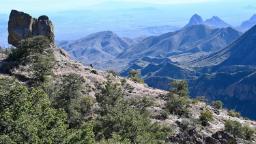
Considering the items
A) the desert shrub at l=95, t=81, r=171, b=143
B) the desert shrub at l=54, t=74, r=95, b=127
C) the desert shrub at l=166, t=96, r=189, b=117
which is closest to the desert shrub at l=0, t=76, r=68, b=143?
the desert shrub at l=95, t=81, r=171, b=143

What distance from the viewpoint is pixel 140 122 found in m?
75.2

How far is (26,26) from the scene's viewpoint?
4707 inches

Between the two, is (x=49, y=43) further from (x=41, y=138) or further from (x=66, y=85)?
(x=41, y=138)

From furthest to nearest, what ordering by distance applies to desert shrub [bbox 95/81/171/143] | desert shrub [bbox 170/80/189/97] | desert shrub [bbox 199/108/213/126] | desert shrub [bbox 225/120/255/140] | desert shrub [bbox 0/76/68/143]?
desert shrub [bbox 170/80/189/97], desert shrub [bbox 199/108/213/126], desert shrub [bbox 225/120/255/140], desert shrub [bbox 95/81/171/143], desert shrub [bbox 0/76/68/143]

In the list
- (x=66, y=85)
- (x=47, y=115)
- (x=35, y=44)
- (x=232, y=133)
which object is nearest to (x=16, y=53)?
(x=35, y=44)

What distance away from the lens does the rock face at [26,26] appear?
11925 centimetres

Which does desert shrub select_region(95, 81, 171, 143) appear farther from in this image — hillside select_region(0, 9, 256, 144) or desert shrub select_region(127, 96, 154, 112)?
desert shrub select_region(127, 96, 154, 112)

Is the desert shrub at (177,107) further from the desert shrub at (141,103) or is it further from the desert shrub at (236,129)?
the desert shrub at (236,129)

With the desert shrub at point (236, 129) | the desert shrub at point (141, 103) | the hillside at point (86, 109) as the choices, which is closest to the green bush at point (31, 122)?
the hillside at point (86, 109)

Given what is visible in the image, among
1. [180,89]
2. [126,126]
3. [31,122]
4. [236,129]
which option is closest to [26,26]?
[180,89]

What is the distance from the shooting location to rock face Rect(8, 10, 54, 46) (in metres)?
119

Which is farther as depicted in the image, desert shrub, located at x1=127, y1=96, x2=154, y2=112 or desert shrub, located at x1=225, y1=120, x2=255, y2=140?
desert shrub, located at x1=127, y1=96, x2=154, y2=112

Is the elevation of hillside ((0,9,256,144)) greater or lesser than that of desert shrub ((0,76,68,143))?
lesser

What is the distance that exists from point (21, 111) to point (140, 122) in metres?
24.0
